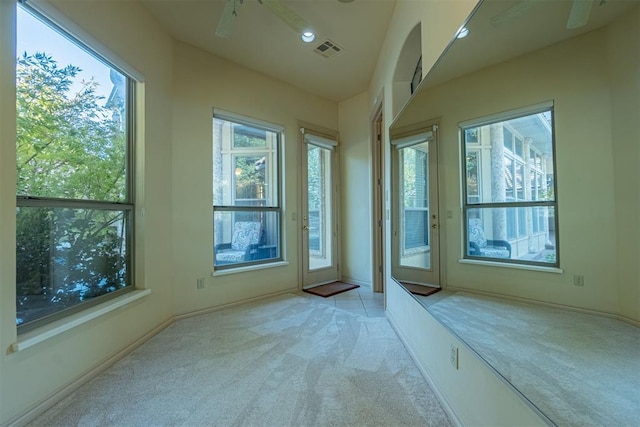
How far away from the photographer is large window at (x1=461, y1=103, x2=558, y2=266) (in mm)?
899

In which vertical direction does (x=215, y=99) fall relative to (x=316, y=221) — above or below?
above

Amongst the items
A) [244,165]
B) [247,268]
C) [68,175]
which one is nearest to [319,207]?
[244,165]

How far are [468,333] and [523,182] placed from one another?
2.38 feet

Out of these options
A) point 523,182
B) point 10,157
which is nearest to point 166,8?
point 10,157

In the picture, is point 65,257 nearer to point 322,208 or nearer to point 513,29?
point 513,29

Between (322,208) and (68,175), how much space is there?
10.1 feet

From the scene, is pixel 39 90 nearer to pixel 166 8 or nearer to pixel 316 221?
pixel 166 8

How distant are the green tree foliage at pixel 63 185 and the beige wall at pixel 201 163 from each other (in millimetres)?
641

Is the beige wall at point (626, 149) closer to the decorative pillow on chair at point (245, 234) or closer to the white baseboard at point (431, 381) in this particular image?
the white baseboard at point (431, 381)

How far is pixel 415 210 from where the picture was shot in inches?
84.1

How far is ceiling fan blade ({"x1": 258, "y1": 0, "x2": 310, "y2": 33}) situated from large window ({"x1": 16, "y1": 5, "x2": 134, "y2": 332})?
132cm

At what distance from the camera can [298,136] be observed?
395cm

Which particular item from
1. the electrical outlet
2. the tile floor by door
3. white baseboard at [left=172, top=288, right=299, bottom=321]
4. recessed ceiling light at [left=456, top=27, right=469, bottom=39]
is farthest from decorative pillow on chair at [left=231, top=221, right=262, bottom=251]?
recessed ceiling light at [left=456, top=27, right=469, bottom=39]

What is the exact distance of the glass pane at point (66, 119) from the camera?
158 centimetres
